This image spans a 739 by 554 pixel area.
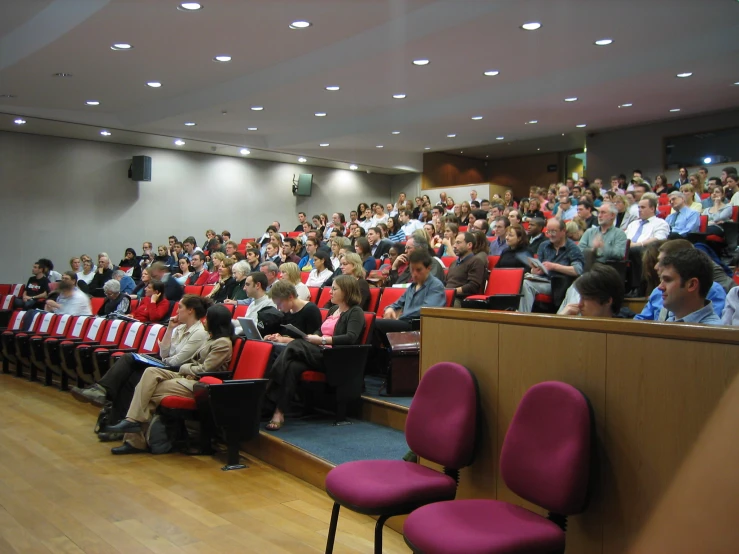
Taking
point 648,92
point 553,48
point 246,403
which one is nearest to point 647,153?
point 648,92

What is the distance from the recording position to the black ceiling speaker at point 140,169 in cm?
1070

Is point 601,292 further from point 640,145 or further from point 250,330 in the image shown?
point 640,145

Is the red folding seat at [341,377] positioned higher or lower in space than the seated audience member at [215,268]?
lower

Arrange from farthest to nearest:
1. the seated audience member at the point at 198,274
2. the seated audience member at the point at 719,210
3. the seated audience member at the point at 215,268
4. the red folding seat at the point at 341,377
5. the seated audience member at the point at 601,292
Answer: the seated audience member at the point at 198,274
the seated audience member at the point at 215,268
the seated audience member at the point at 719,210
the red folding seat at the point at 341,377
the seated audience member at the point at 601,292

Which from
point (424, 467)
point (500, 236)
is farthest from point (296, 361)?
point (500, 236)

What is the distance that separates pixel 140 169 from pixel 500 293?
25.8 feet

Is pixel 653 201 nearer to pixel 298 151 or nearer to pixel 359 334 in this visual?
pixel 359 334

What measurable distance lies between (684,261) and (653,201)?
3.74m

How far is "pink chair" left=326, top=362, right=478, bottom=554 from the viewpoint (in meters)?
1.91

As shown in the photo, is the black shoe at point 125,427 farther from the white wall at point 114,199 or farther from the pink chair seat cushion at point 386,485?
the white wall at point 114,199

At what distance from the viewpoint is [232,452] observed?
3.52 m

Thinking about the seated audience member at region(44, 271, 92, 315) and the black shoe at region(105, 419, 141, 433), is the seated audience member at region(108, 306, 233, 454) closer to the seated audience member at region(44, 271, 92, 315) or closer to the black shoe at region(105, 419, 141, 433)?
the black shoe at region(105, 419, 141, 433)

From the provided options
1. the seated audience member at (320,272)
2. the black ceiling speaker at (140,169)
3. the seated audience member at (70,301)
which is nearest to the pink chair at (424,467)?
the seated audience member at (320,272)

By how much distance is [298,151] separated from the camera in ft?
39.2
